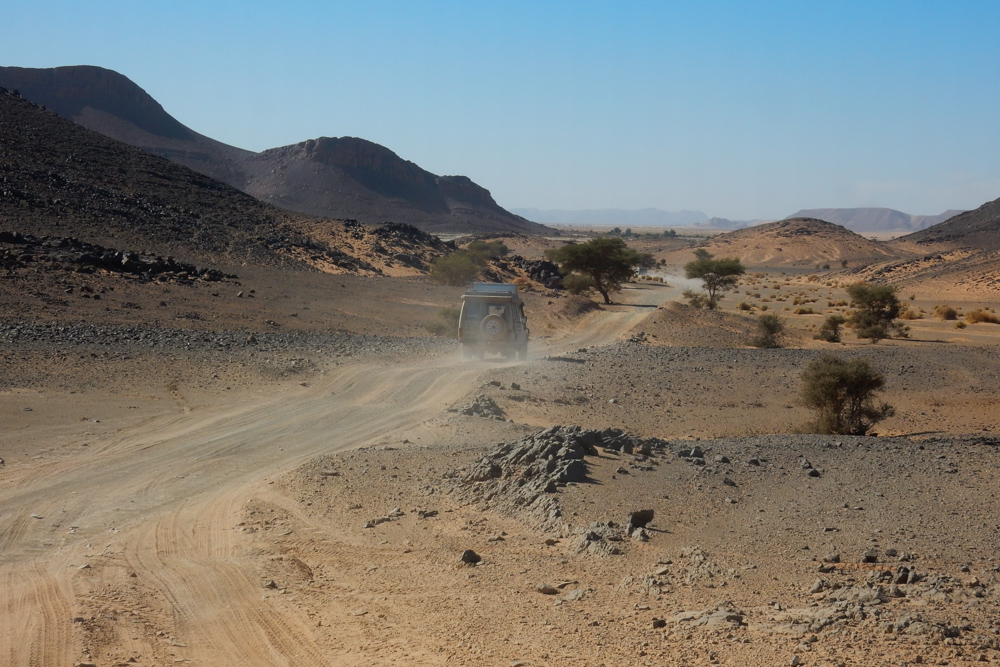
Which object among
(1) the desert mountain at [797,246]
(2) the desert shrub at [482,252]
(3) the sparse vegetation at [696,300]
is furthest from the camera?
(1) the desert mountain at [797,246]

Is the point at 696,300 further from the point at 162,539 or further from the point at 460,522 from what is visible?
the point at 162,539

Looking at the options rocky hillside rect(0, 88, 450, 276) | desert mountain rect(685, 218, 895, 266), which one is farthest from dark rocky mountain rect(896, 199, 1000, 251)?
rocky hillside rect(0, 88, 450, 276)

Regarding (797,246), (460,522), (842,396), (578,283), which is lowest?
(460,522)

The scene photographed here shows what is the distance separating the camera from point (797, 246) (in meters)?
136

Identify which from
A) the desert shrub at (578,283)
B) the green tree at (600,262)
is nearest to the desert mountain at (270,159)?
the green tree at (600,262)

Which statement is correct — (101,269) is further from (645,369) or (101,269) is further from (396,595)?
(396,595)

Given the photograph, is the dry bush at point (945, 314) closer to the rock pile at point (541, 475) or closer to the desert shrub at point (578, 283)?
the desert shrub at point (578, 283)

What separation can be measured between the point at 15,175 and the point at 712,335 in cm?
4358

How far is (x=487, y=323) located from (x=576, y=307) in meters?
22.5

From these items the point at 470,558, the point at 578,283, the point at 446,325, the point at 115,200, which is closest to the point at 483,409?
the point at 470,558

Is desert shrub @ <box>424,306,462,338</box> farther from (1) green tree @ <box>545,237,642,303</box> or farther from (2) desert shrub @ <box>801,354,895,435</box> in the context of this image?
(1) green tree @ <box>545,237,642,303</box>

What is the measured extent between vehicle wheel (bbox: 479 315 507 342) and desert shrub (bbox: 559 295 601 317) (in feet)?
66.1

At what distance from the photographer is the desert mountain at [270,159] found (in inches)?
5738

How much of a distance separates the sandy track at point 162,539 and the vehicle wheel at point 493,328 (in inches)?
248
